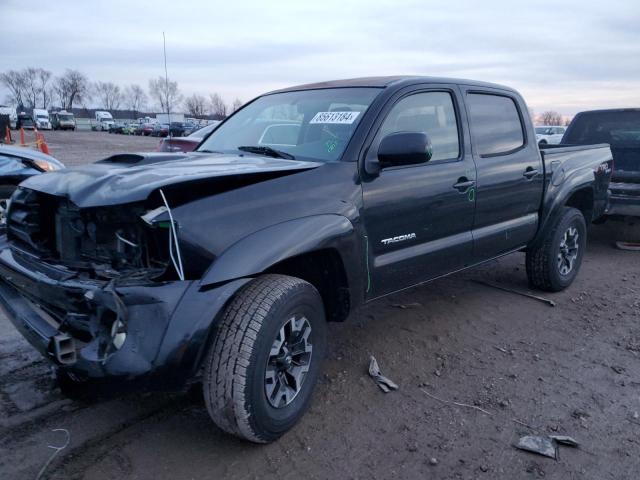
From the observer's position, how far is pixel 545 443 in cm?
271

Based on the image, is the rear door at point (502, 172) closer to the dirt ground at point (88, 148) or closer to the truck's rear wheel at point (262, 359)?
the truck's rear wheel at point (262, 359)

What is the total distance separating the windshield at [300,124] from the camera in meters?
3.27

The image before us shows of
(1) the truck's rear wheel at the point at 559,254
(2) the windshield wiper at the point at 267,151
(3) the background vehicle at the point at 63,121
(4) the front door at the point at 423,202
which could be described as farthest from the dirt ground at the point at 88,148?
(3) the background vehicle at the point at 63,121

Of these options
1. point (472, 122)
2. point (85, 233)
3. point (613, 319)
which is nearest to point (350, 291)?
point (85, 233)

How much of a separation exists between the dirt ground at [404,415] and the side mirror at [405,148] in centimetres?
139

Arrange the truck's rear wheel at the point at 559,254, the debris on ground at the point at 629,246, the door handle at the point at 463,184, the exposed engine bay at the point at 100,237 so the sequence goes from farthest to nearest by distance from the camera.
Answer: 1. the debris on ground at the point at 629,246
2. the truck's rear wheel at the point at 559,254
3. the door handle at the point at 463,184
4. the exposed engine bay at the point at 100,237

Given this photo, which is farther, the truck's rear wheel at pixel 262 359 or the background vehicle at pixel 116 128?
the background vehicle at pixel 116 128

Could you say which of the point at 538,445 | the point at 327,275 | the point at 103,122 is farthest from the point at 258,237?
the point at 103,122

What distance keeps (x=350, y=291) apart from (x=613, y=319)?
2.79 meters

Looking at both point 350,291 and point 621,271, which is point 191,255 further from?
point 621,271

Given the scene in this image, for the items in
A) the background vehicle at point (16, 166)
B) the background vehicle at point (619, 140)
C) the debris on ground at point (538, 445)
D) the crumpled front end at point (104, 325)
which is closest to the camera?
the crumpled front end at point (104, 325)

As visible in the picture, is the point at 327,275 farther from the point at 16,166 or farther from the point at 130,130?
the point at 130,130

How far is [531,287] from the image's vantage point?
5.17m

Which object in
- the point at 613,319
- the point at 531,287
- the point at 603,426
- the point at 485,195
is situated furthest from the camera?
the point at 531,287
